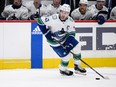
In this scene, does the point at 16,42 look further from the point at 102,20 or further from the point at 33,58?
the point at 102,20

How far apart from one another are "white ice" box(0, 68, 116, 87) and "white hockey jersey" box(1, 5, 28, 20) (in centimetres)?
100

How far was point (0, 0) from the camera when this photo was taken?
23.9 ft

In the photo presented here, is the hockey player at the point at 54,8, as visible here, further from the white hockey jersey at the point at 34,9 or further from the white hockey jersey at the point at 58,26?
the white hockey jersey at the point at 58,26

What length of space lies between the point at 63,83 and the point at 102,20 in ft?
6.46

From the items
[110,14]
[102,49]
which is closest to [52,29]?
[102,49]

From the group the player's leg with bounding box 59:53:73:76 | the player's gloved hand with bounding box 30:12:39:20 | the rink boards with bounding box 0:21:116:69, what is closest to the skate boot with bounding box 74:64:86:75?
the player's leg with bounding box 59:53:73:76

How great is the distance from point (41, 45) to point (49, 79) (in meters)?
1.31

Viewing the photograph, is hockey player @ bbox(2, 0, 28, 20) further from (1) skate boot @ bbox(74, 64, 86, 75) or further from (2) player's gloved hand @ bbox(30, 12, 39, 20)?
(1) skate boot @ bbox(74, 64, 86, 75)

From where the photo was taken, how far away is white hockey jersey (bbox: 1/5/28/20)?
6.96 meters

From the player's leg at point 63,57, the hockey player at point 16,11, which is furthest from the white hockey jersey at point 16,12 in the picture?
the player's leg at point 63,57

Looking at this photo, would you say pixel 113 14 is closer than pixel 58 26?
No

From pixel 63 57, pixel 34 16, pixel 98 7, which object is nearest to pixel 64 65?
pixel 63 57

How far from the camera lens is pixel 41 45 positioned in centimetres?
680

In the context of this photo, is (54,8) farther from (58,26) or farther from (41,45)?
(58,26)
